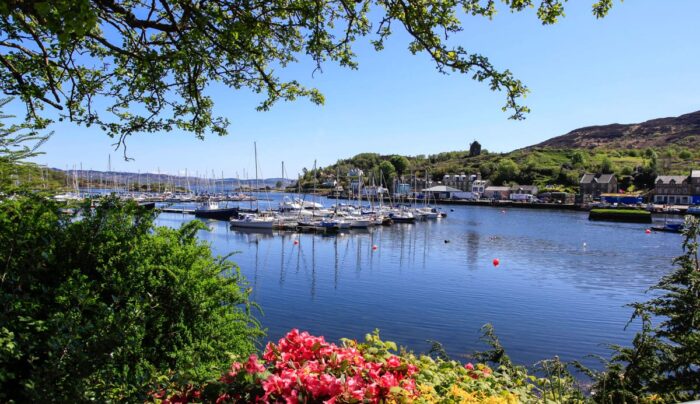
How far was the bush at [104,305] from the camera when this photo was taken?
3.21 m

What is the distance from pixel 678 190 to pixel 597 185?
67.6 ft

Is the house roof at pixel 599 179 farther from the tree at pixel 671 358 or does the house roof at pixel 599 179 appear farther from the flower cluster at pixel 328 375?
the flower cluster at pixel 328 375

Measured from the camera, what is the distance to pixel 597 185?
415ft

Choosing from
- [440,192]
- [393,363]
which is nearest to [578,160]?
[440,192]

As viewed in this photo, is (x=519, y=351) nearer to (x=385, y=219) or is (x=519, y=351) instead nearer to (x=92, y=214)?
(x=92, y=214)

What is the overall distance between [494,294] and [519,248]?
2177cm

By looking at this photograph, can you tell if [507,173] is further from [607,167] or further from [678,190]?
[678,190]

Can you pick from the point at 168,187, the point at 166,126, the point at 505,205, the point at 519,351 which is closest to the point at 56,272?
the point at 166,126

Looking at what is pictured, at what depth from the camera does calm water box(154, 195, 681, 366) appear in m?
17.9

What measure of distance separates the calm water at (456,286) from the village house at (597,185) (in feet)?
261

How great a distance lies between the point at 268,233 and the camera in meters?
54.1

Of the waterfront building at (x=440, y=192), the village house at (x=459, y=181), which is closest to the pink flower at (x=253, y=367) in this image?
the waterfront building at (x=440, y=192)

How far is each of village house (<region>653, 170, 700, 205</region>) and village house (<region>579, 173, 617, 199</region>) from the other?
1420 centimetres

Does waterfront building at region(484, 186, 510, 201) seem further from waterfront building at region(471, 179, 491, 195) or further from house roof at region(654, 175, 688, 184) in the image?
house roof at region(654, 175, 688, 184)
